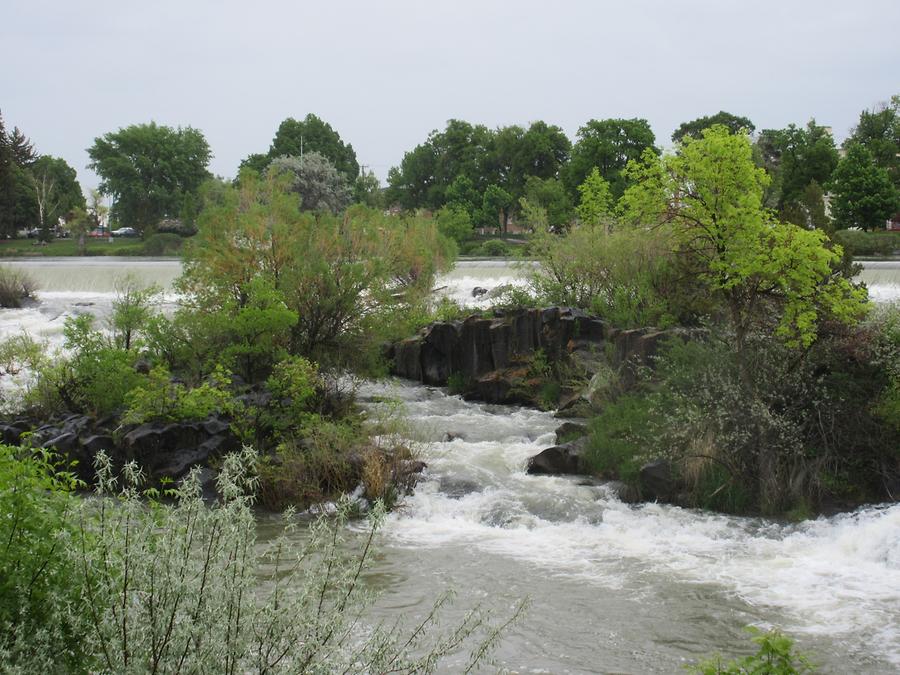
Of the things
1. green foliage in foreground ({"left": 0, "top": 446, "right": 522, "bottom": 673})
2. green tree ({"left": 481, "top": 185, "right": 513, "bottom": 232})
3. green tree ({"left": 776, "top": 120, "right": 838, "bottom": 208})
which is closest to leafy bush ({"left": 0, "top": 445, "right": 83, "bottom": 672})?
green foliage in foreground ({"left": 0, "top": 446, "right": 522, "bottom": 673})

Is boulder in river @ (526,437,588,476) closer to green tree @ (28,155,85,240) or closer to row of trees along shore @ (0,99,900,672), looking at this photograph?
row of trees along shore @ (0,99,900,672)

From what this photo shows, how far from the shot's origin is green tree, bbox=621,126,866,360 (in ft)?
43.1

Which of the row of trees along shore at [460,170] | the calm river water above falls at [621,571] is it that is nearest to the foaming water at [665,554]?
the calm river water above falls at [621,571]

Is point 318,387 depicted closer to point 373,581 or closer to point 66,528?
point 373,581

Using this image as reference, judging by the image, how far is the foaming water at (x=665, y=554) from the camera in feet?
31.1

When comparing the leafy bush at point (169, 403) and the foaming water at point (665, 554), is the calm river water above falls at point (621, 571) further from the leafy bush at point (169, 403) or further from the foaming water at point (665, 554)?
the leafy bush at point (169, 403)

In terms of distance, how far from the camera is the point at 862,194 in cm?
4994

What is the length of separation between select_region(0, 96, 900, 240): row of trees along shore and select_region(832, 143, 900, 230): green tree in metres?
0.07

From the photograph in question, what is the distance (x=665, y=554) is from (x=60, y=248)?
65.2 metres

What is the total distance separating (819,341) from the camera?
14023mm

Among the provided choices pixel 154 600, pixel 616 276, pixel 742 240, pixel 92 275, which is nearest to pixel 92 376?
pixel 742 240

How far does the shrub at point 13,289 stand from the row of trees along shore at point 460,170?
1981 centimetres

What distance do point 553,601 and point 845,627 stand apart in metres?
2.80

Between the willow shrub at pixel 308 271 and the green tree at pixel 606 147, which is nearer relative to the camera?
the willow shrub at pixel 308 271
